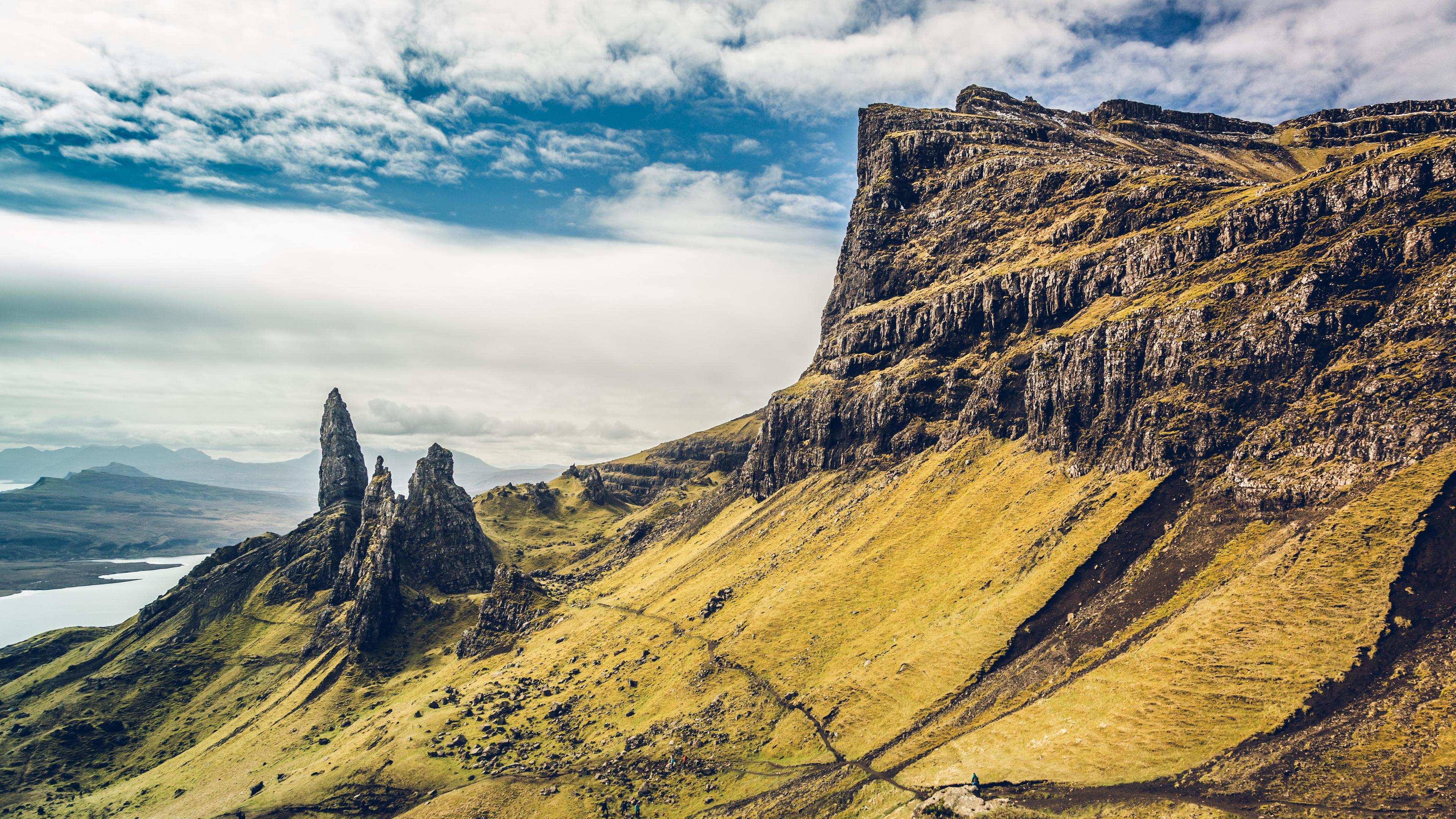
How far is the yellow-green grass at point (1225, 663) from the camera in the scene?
8944cm

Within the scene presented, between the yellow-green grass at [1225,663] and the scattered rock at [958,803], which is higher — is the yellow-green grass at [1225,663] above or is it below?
above

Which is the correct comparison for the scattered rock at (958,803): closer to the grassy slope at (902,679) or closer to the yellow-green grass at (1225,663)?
the yellow-green grass at (1225,663)

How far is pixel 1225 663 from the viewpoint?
97.4 m

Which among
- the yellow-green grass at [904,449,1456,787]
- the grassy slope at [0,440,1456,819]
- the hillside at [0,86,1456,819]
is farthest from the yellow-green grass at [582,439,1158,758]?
the yellow-green grass at [904,449,1456,787]

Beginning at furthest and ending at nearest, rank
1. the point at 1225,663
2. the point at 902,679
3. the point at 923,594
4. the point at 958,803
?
the point at 923,594 < the point at 902,679 < the point at 1225,663 < the point at 958,803

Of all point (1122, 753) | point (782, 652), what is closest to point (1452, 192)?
point (1122, 753)

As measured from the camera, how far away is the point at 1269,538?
11519 centimetres

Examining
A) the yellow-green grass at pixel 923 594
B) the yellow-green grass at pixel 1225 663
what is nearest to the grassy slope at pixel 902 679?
the yellow-green grass at pixel 1225 663

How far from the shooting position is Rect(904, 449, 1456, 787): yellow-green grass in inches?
3521

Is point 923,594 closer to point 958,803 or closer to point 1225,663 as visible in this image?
point 1225,663

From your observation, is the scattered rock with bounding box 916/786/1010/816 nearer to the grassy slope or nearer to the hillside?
the hillside

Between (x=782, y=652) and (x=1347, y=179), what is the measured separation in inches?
6785

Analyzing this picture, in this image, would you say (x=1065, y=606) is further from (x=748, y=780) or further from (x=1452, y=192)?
(x=1452, y=192)

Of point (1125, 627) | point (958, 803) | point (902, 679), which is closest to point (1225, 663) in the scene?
point (1125, 627)
